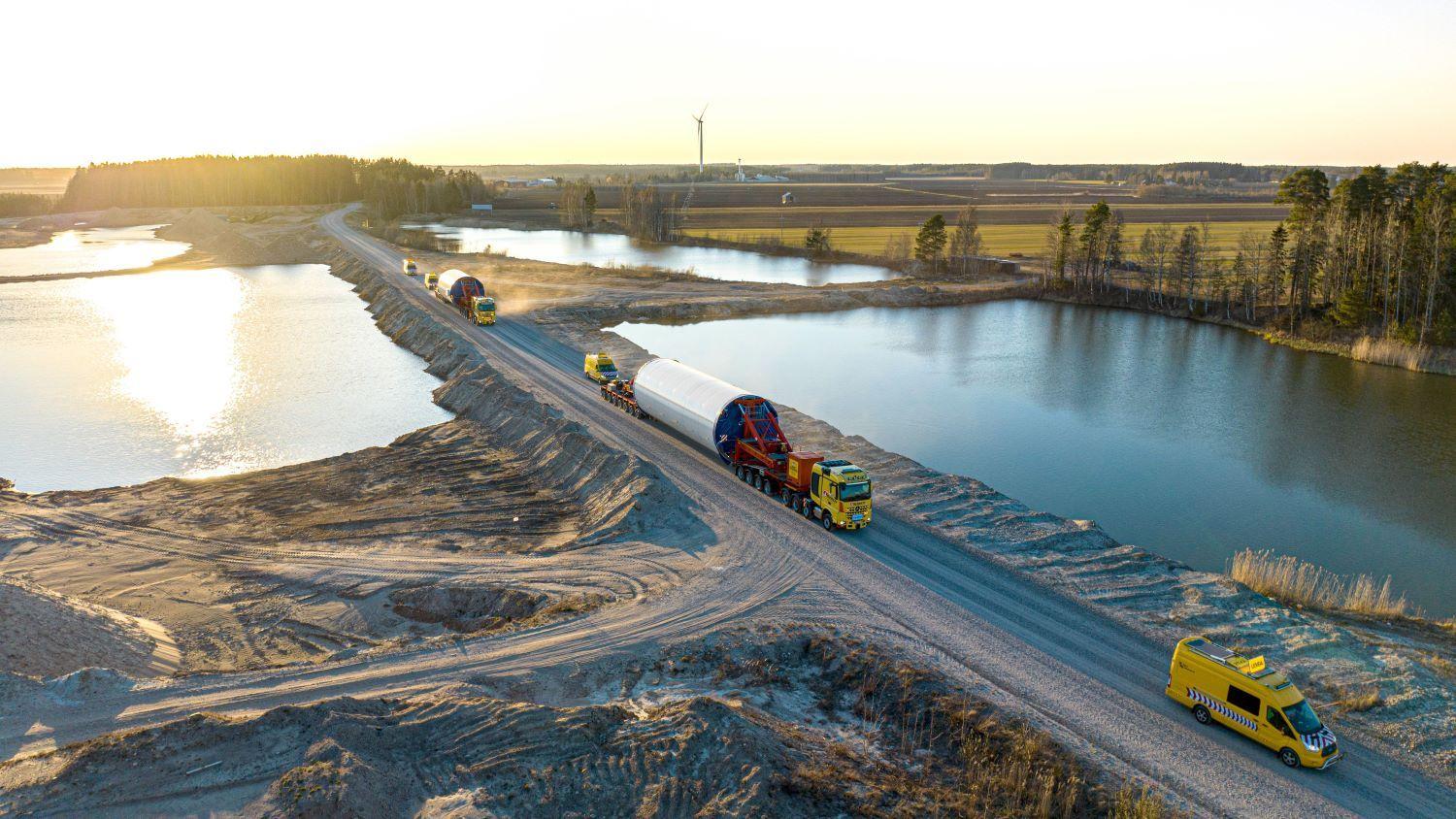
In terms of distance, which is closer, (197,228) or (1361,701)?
(1361,701)

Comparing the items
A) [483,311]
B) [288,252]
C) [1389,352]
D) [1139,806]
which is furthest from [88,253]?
[1389,352]

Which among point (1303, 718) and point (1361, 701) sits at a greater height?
point (1303, 718)

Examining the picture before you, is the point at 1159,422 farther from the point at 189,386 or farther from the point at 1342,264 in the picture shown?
the point at 189,386

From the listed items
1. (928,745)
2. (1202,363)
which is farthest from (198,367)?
(1202,363)

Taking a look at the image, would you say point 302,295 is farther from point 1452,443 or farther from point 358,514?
point 1452,443

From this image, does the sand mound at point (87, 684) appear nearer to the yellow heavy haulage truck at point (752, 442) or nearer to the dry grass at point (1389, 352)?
the yellow heavy haulage truck at point (752, 442)

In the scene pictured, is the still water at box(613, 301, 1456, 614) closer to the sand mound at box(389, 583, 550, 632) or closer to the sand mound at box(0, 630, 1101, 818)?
the sand mound at box(0, 630, 1101, 818)

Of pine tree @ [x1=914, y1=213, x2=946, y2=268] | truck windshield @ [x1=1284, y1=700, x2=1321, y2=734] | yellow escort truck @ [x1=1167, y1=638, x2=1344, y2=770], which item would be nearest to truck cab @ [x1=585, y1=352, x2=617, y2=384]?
yellow escort truck @ [x1=1167, y1=638, x2=1344, y2=770]
